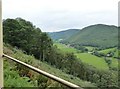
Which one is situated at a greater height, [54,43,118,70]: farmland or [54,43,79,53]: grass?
[54,43,79,53]: grass

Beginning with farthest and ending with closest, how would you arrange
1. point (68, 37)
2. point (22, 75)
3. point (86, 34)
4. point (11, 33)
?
point (86, 34) → point (68, 37) → point (11, 33) → point (22, 75)

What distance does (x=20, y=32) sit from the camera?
22.1 metres

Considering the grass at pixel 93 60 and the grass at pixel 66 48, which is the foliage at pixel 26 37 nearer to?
the grass at pixel 66 48

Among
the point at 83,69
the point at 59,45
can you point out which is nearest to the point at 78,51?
the point at 59,45

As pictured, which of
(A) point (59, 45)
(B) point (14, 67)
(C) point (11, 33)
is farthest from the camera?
(A) point (59, 45)

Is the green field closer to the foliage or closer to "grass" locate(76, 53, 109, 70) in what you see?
"grass" locate(76, 53, 109, 70)

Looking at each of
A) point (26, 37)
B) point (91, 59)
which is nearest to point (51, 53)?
point (26, 37)

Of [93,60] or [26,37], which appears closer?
[26,37]

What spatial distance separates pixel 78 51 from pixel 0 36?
101ft

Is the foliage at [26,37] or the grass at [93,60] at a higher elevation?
the foliage at [26,37]

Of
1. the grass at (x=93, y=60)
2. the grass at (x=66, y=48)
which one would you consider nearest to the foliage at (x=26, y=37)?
the grass at (x=66, y=48)

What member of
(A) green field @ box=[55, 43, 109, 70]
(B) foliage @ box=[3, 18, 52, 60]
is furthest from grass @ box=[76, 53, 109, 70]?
(B) foliage @ box=[3, 18, 52, 60]

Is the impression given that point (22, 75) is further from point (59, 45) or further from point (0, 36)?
point (59, 45)

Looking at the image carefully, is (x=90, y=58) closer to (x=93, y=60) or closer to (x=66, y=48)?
(x=93, y=60)
